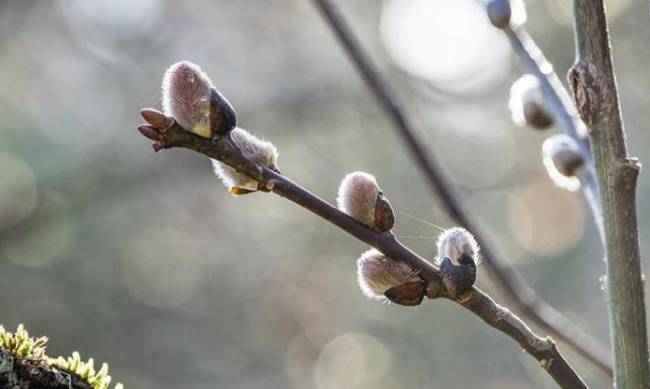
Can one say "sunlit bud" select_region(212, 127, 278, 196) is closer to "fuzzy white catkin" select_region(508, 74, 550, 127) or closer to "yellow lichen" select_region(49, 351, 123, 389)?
"yellow lichen" select_region(49, 351, 123, 389)

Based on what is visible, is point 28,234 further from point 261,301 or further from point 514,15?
Result: point 514,15

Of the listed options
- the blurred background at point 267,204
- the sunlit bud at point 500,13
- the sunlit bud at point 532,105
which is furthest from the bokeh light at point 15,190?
the sunlit bud at point 500,13

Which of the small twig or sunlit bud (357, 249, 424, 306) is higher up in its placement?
the small twig

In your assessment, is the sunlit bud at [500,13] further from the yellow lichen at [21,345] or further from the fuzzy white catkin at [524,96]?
the yellow lichen at [21,345]

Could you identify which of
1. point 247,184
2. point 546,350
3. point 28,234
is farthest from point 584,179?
point 28,234

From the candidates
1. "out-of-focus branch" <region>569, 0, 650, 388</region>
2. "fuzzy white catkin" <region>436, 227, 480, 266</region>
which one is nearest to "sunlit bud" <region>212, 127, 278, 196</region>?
"fuzzy white catkin" <region>436, 227, 480, 266</region>

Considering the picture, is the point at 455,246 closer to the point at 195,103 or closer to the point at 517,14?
the point at 195,103
